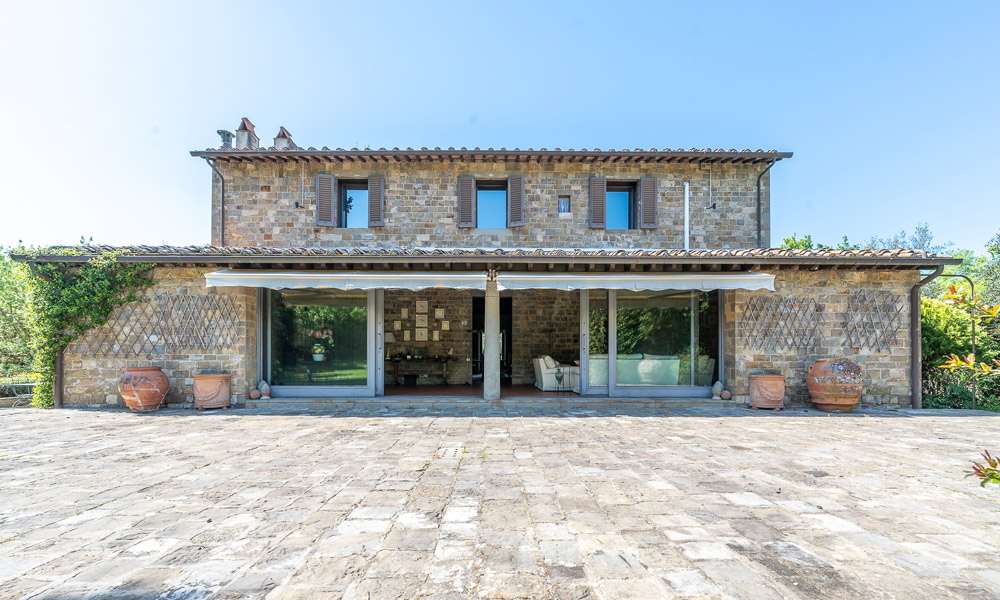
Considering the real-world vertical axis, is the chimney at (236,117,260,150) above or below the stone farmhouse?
above

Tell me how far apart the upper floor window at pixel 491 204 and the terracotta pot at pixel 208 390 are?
6479 mm

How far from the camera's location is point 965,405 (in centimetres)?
871

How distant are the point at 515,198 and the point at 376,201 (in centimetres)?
345

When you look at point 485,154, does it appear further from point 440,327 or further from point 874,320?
point 874,320

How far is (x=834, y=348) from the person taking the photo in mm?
8352

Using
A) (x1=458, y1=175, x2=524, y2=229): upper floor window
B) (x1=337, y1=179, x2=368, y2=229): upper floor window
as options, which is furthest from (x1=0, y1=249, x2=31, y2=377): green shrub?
(x1=458, y1=175, x2=524, y2=229): upper floor window

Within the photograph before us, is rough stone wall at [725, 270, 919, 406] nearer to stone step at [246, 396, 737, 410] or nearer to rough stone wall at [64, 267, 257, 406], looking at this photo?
stone step at [246, 396, 737, 410]

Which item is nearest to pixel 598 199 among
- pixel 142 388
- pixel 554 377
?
pixel 554 377

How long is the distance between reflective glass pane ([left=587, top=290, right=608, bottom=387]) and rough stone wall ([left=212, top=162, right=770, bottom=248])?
7.10 feet

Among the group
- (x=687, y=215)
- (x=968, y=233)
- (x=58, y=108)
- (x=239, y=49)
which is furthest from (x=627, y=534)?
(x=968, y=233)

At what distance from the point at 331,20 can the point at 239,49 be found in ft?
6.89

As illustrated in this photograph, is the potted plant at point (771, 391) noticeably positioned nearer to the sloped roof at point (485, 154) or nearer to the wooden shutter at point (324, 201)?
the sloped roof at point (485, 154)

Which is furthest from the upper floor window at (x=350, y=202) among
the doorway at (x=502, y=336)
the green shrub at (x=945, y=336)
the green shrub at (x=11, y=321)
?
the green shrub at (x=945, y=336)

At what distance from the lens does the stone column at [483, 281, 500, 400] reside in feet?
27.8
